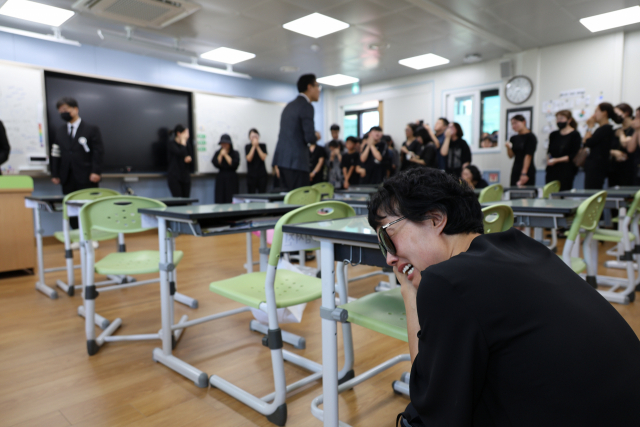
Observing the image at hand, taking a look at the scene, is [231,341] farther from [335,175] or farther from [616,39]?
[616,39]

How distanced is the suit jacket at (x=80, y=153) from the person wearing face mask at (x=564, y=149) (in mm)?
5315

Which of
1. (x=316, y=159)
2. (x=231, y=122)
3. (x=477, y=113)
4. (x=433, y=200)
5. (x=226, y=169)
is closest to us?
(x=433, y=200)

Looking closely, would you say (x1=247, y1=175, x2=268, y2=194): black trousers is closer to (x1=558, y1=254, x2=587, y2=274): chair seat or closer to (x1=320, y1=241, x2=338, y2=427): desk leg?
(x1=558, y1=254, x2=587, y2=274): chair seat

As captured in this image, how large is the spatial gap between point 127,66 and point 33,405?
578 centimetres

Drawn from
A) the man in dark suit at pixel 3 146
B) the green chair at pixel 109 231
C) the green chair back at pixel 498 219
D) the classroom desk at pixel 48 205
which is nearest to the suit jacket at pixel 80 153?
the man in dark suit at pixel 3 146

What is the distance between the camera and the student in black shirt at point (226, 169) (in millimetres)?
6953

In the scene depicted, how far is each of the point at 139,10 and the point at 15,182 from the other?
217 cm

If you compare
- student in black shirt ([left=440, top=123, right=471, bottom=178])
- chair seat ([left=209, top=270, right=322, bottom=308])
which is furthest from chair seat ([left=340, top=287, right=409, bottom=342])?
student in black shirt ([left=440, top=123, right=471, bottom=178])

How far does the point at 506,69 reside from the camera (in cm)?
668

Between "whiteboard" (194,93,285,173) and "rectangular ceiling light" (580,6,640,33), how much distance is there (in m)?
5.09

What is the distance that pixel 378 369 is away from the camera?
1.66m

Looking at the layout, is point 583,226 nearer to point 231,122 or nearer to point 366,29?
point 366,29

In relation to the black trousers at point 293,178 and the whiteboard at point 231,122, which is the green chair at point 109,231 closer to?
the black trousers at point 293,178

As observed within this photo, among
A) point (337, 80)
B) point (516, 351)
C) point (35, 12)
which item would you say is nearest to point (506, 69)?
point (337, 80)
